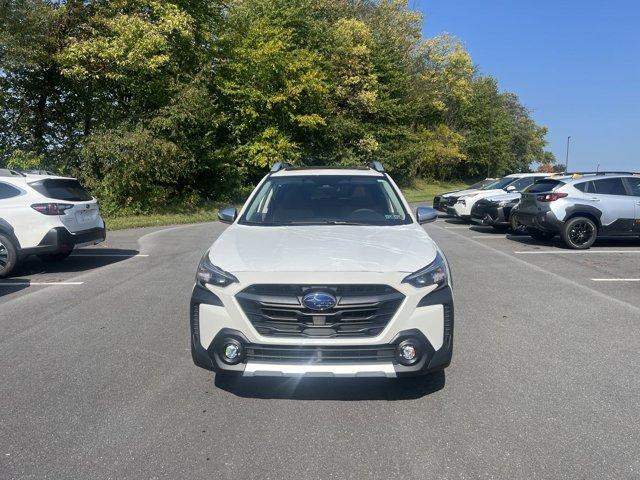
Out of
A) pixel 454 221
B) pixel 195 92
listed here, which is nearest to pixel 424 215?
pixel 454 221

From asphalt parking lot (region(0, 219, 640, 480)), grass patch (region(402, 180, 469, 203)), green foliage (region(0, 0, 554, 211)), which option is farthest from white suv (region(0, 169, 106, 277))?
grass patch (region(402, 180, 469, 203))

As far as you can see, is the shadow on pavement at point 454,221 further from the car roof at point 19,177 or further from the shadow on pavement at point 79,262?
the car roof at point 19,177

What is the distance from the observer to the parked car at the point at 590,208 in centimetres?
1254

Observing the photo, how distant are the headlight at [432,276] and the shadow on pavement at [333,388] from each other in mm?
895

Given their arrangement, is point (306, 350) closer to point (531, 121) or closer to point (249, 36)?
point (249, 36)

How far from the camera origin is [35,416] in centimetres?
394

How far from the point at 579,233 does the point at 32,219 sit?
11.1 metres

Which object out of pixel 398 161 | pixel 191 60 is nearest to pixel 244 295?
pixel 191 60

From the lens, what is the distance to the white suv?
9.21 m

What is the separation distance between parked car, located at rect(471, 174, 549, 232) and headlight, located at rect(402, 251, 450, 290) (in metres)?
12.2

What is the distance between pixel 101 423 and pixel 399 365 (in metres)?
2.06

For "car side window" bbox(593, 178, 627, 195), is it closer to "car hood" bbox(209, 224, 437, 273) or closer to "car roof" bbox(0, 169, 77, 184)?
"car hood" bbox(209, 224, 437, 273)

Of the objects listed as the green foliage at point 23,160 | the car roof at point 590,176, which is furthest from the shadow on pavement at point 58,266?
the green foliage at point 23,160

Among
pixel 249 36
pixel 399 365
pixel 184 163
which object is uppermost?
pixel 249 36
